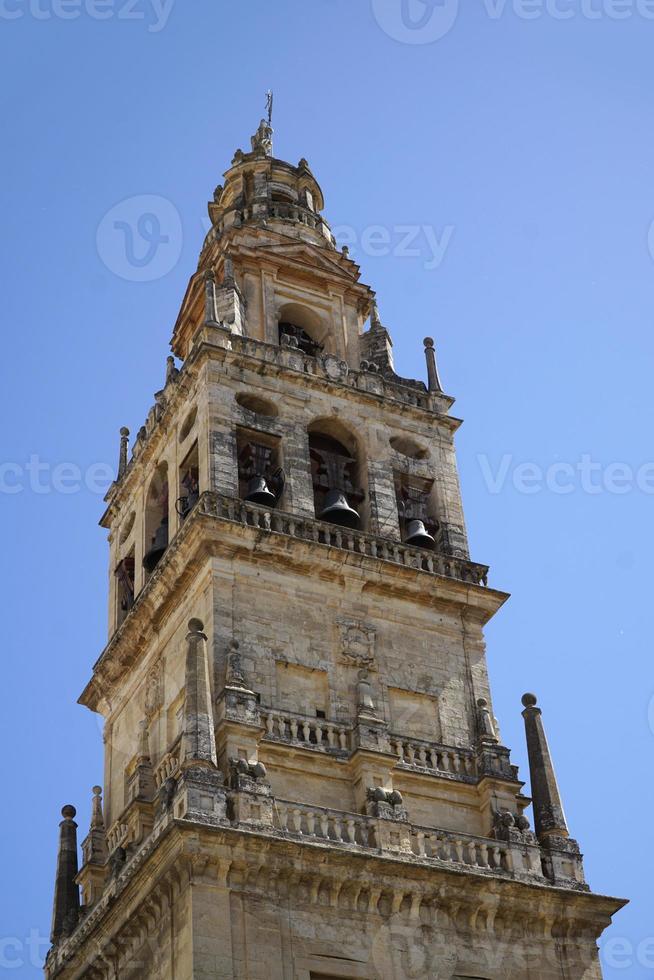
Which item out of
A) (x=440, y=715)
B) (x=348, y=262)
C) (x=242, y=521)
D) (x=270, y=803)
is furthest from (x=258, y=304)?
(x=270, y=803)

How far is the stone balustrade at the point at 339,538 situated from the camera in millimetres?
32438

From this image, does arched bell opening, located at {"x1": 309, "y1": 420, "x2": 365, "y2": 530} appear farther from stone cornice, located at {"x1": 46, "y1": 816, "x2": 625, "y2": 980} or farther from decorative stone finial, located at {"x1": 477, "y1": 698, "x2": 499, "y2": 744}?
stone cornice, located at {"x1": 46, "y1": 816, "x2": 625, "y2": 980}

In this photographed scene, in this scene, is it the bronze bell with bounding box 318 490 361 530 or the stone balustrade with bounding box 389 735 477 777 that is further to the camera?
the bronze bell with bounding box 318 490 361 530

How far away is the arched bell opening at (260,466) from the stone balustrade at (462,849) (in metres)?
8.11

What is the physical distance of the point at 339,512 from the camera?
34.3m

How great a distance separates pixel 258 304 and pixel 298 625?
10.1 metres

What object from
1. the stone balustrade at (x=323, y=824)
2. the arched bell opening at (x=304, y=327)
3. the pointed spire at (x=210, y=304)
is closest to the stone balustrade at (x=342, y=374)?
the pointed spire at (x=210, y=304)

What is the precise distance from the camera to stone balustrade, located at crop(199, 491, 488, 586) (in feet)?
106

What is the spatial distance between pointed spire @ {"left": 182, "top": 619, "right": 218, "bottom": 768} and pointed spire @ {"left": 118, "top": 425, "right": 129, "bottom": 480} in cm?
1034

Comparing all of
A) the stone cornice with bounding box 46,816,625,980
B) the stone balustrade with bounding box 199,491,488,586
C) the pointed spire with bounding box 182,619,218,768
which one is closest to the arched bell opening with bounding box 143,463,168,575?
the stone balustrade with bounding box 199,491,488,586

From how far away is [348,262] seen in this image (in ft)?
135

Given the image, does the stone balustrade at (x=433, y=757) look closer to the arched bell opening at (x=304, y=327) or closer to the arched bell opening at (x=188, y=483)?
the arched bell opening at (x=188, y=483)

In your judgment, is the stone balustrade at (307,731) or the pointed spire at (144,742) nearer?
the stone balustrade at (307,731)

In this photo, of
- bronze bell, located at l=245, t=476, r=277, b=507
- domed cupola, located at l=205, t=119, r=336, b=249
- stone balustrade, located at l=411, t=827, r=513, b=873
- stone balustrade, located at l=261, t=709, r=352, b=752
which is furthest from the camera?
domed cupola, located at l=205, t=119, r=336, b=249
